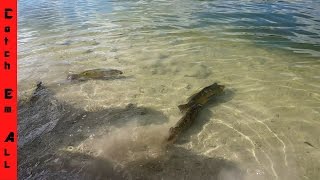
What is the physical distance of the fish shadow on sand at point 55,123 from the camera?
5.51 metres

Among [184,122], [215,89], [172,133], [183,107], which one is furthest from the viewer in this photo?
[215,89]

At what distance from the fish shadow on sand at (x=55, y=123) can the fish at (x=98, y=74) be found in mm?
1153

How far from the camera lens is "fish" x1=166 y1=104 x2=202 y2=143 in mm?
5839

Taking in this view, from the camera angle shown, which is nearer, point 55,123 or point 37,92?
point 55,123

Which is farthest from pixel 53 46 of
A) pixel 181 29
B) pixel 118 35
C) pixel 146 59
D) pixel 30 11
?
pixel 30 11

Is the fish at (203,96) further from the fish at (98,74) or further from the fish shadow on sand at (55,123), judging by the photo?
the fish at (98,74)

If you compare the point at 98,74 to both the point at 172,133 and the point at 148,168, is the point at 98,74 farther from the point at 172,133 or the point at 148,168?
the point at 148,168

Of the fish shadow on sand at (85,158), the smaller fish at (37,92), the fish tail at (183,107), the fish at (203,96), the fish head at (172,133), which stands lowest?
the fish shadow on sand at (85,158)

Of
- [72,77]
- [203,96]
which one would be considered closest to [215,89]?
[203,96]

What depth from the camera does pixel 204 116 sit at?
659 cm

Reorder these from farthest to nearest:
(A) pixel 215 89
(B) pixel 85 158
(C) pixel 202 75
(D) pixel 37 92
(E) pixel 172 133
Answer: (C) pixel 202 75, (D) pixel 37 92, (A) pixel 215 89, (E) pixel 172 133, (B) pixel 85 158

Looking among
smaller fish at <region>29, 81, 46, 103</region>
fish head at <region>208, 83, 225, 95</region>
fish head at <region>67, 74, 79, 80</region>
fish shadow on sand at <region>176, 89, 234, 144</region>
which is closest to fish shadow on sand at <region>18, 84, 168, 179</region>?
smaller fish at <region>29, 81, 46, 103</region>

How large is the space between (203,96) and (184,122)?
3.55 ft

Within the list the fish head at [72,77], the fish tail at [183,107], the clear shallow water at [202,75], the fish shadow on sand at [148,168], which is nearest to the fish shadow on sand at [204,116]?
the clear shallow water at [202,75]
